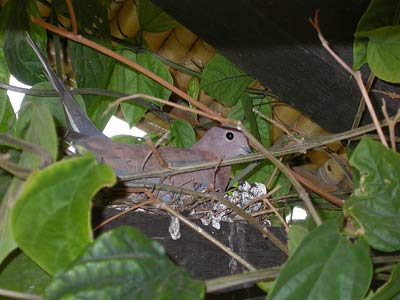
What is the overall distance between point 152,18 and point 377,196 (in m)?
0.90

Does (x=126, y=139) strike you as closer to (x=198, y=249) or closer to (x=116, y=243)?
(x=198, y=249)

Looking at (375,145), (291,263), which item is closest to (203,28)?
(375,145)

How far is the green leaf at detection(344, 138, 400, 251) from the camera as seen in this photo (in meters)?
0.64

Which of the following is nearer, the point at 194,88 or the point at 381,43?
the point at 381,43

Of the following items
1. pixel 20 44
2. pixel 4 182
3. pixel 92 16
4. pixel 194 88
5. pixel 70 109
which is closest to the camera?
pixel 4 182

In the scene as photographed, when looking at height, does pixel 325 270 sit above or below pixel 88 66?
below

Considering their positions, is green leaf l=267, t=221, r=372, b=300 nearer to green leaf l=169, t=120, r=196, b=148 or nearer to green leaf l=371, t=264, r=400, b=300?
green leaf l=371, t=264, r=400, b=300

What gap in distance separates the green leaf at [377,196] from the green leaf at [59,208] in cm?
28

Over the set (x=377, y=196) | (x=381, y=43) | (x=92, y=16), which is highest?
(x=92, y=16)

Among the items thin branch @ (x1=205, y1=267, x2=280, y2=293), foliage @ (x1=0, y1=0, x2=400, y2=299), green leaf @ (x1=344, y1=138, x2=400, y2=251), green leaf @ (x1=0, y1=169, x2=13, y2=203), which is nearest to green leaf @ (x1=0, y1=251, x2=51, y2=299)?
foliage @ (x1=0, y1=0, x2=400, y2=299)

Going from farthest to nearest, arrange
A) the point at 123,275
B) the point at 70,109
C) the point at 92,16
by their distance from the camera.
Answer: the point at 92,16, the point at 70,109, the point at 123,275

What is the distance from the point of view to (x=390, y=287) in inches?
23.7

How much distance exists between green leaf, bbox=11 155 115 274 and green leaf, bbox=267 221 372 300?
189 mm

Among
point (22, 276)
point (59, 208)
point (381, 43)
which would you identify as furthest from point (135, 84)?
point (59, 208)
